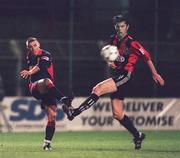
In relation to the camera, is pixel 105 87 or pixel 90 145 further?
pixel 90 145

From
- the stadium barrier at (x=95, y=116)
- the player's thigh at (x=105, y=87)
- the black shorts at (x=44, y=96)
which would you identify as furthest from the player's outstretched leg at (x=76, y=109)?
the stadium barrier at (x=95, y=116)

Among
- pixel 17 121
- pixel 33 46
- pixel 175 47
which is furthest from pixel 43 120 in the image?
pixel 33 46

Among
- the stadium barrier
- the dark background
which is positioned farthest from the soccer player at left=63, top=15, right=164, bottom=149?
the dark background

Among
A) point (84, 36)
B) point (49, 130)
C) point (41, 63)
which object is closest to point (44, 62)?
point (41, 63)

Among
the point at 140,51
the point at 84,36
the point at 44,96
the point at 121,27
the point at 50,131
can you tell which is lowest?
the point at 50,131

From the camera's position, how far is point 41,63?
13742 mm

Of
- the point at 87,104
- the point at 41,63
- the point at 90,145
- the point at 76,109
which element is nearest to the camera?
the point at 76,109

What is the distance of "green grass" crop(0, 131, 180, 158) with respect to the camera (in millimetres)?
12901

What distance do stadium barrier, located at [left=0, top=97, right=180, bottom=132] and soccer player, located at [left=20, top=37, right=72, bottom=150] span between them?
6.45m

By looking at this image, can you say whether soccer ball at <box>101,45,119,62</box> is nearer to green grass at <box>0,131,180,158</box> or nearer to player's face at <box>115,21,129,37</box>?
player's face at <box>115,21,129,37</box>

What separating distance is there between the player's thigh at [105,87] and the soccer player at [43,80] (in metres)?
0.62

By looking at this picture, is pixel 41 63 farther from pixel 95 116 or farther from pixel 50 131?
pixel 95 116

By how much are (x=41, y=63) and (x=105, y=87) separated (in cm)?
115

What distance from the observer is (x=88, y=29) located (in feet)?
89.8
